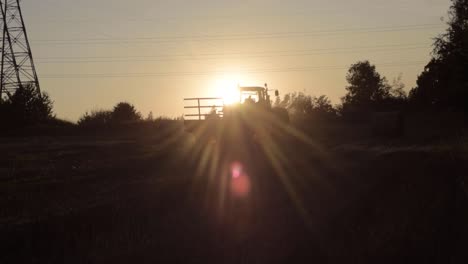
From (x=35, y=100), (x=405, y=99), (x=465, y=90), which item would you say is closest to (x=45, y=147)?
(x=35, y=100)

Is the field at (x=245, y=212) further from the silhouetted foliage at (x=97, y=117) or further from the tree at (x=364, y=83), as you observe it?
the tree at (x=364, y=83)

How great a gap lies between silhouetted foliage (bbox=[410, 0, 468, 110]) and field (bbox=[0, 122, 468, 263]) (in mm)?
33117

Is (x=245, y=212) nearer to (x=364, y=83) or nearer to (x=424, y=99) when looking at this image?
(x=424, y=99)

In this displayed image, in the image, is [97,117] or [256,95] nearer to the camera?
[256,95]

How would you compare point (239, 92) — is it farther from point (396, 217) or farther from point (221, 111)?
point (396, 217)

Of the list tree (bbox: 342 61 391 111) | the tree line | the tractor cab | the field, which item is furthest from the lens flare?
tree (bbox: 342 61 391 111)

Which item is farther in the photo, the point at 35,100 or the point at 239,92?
the point at 35,100

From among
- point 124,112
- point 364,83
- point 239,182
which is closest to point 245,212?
point 239,182

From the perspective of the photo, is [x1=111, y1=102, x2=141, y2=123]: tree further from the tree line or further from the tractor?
the tractor

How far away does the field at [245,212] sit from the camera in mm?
10172

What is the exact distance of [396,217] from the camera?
1207 centimetres

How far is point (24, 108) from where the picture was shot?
5641 cm

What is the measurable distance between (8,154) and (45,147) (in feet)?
16.9

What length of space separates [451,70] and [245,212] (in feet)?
151
